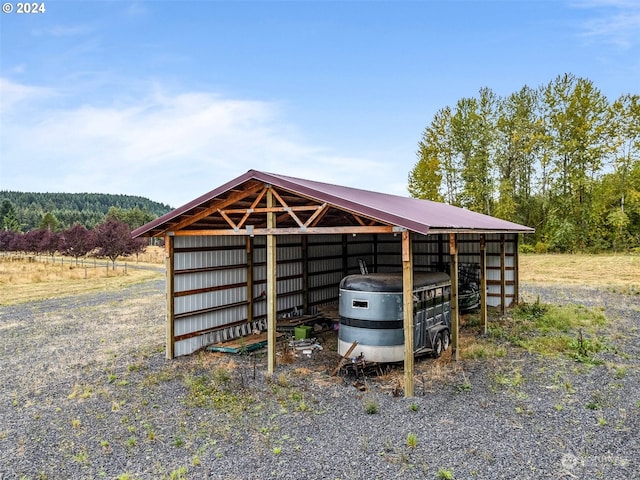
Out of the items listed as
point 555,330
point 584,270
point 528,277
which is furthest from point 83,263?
point 584,270

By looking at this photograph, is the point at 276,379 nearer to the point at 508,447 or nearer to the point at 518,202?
the point at 508,447

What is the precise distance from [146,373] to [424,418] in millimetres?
5659

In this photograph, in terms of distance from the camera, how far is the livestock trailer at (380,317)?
28.1 feet

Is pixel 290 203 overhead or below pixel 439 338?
overhead

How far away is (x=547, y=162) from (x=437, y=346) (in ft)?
103

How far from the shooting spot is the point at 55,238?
1500 inches

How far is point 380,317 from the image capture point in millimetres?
8555

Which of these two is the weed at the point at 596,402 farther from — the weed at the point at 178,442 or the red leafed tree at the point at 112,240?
the red leafed tree at the point at 112,240

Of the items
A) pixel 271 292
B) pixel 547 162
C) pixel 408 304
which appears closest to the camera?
pixel 408 304

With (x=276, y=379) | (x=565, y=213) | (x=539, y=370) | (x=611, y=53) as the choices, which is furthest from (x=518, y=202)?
(x=276, y=379)

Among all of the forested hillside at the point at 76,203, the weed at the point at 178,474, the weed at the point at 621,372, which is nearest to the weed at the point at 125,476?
the weed at the point at 178,474

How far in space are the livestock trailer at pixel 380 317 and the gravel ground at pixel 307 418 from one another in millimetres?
548

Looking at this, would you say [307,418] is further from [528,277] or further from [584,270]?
[584,270]

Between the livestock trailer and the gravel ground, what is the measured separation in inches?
21.6
